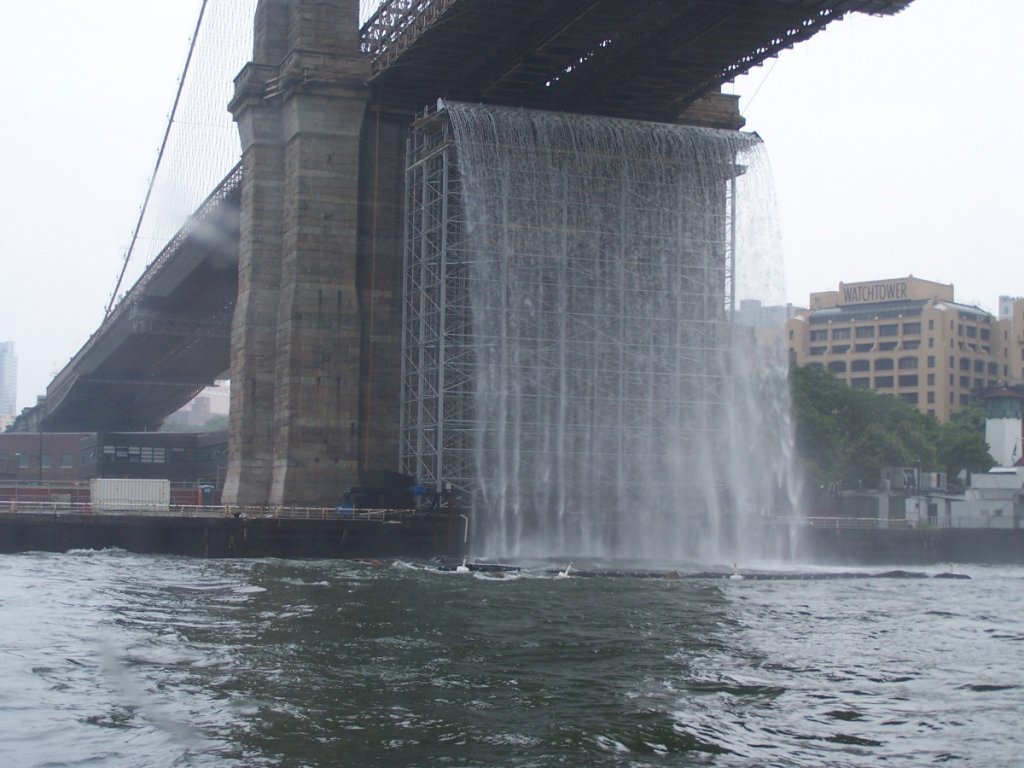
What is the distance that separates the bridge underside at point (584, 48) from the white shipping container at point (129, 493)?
1952cm

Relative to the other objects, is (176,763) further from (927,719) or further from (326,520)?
(326,520)

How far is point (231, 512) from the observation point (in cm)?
5441

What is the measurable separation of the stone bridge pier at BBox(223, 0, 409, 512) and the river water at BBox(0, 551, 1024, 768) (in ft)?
57.8

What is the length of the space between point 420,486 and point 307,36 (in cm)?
1901

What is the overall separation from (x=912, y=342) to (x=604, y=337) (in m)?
78.1

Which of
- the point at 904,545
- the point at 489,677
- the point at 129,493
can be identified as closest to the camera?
the point at 489,677

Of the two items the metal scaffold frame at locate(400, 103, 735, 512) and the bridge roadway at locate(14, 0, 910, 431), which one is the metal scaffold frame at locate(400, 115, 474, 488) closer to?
the metal scaffold frame at locate(400, 103, 735, 512)

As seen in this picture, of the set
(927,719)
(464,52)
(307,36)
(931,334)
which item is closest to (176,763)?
(927,719)

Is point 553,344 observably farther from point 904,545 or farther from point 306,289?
point 904,545

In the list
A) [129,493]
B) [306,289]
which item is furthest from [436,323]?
[129,493]

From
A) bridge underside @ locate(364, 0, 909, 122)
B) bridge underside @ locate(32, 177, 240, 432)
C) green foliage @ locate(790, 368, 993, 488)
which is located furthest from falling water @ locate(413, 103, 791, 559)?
green foliage @ locate(790, 368, 993, 488)

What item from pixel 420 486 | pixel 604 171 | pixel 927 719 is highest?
pixel 604 171

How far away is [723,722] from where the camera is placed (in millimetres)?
19234

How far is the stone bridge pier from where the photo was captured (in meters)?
56.0
